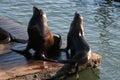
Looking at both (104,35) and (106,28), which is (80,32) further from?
(106,28)

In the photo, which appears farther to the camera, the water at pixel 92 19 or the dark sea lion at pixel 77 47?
the water at pixel 92 19

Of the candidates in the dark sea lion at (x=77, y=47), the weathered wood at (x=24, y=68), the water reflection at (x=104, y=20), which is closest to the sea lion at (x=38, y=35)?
the weathered wood at (x=24, y=68)

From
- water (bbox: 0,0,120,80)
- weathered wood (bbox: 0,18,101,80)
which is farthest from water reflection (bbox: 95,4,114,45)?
weathered wood (bbox: 0,18,101,80)

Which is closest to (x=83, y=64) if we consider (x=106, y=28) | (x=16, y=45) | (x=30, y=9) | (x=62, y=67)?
(x=62, y=67)

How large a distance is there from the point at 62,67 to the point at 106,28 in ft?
17.7

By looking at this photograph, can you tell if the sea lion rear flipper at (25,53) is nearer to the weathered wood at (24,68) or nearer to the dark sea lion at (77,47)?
the weathered wood at (24,68)

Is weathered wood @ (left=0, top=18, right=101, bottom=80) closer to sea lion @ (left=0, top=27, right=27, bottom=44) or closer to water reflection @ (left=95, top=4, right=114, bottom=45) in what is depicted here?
sea lion @ (left=0, top=27, right=27, bottom=44)

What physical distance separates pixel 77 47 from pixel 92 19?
19.9 feet

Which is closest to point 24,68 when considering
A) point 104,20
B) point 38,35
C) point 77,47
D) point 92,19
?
point 38,35

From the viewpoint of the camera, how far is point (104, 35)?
43.9 feet

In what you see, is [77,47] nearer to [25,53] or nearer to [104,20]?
[25,53]

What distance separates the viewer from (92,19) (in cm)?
1505

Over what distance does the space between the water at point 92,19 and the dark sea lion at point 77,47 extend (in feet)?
2.65

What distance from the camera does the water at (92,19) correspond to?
11.0 metres
